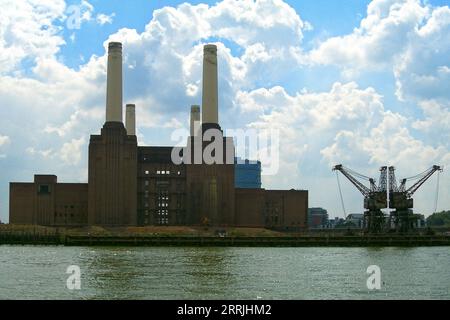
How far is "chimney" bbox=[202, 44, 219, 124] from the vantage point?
122438 millimetres

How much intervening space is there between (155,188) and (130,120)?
1510cm

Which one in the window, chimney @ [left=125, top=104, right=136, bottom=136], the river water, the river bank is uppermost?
chimney @ [left=125, top=104, right=136, bottom=136]

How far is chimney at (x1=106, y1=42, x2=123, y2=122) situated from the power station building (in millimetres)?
163

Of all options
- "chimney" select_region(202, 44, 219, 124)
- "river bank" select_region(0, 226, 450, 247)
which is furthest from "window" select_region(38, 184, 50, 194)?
"chimney" select_region(202, 44, 219, 124)

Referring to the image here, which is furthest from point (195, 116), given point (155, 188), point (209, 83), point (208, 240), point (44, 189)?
point (208, 240)

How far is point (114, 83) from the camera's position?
116812 millimetres

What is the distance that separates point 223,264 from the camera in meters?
57.5

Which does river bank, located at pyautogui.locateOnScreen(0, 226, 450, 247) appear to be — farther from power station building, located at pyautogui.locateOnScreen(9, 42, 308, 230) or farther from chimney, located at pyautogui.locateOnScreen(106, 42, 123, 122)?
chimney, located at pyautogui.locateOnScreen(106, 42, 123, 122)

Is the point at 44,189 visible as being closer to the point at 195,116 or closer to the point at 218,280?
the point at 195,116

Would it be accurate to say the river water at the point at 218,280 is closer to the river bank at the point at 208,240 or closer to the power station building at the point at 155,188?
the river bank at the point at 208,240

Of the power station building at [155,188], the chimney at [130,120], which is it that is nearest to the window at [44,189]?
the power station building at [155,188]

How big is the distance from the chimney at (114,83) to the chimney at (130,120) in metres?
17.1

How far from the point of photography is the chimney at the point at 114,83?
116875mm
